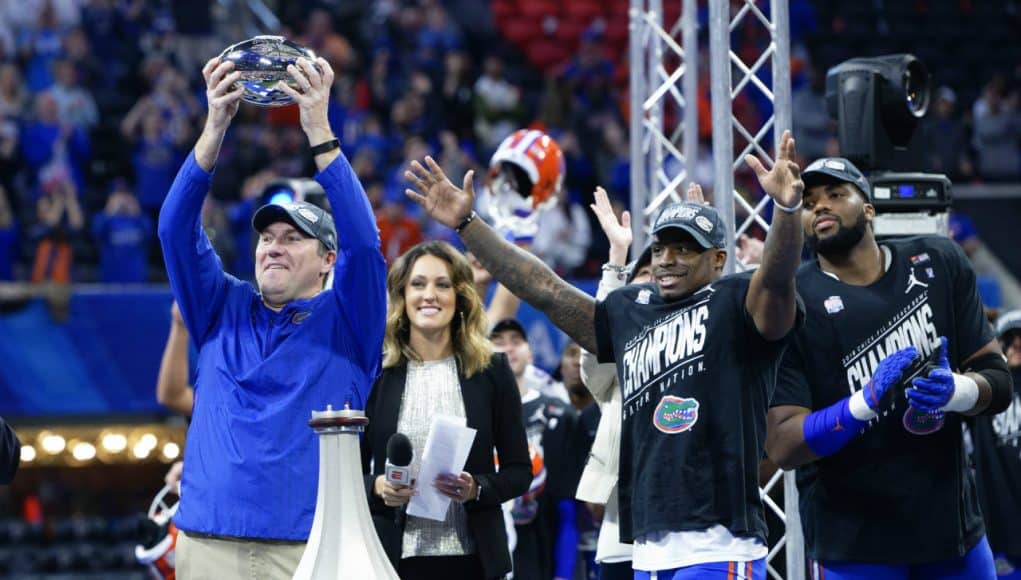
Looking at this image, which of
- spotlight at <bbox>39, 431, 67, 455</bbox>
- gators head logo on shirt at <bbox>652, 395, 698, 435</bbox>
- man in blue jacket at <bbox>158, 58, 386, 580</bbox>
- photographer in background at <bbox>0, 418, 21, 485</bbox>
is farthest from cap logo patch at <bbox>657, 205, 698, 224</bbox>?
spotlight at <bbox>39, 431, 67, 455</bbox>

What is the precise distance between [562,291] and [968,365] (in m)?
1.45

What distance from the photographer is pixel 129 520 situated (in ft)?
40.5

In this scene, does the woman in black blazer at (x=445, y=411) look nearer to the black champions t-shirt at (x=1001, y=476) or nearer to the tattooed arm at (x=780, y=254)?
the tattooed arm at (x=780, y=254)

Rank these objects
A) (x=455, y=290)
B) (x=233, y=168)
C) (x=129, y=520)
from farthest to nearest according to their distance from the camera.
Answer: (x=233, y=168) → (x=129, y=520) → (x=455, y=290)

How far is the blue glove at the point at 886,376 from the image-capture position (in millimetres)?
4523

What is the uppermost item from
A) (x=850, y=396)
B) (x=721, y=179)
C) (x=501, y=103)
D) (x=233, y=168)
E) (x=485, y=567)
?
(x=501, y=103)

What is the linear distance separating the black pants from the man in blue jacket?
818mm

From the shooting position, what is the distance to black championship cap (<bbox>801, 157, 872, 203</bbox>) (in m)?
5.01

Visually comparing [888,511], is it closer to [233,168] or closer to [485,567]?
[485,567]

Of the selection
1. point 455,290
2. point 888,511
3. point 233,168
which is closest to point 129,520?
point 233,168

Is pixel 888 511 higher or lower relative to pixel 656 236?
lower

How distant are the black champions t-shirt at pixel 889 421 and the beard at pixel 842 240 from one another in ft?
0.33

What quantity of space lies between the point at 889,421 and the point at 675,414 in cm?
92

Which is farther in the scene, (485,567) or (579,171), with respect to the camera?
(579,171)
